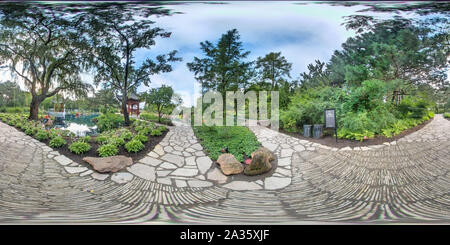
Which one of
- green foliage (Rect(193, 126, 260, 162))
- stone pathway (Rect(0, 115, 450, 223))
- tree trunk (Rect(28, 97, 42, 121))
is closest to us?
stone pathway (Rect(0, 115, 450, 223))

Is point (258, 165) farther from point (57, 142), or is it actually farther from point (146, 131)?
point (57, 142)

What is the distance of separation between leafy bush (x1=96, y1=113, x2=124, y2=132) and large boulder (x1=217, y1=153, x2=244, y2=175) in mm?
879

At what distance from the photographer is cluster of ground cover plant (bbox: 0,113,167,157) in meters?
1.07

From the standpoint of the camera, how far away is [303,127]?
3.83 feet

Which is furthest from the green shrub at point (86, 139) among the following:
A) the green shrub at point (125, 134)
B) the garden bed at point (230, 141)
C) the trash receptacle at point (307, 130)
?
the trash receptacle at point (307, 130)

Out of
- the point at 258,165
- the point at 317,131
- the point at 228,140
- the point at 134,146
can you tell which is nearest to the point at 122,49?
the point at 134,146

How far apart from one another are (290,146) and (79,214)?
62.5 inches

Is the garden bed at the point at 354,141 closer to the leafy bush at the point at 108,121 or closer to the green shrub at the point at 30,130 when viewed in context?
the leafy bush at the point at 108,121

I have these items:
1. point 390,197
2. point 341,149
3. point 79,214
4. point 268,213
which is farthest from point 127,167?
point 390,197

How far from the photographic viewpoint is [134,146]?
108cm

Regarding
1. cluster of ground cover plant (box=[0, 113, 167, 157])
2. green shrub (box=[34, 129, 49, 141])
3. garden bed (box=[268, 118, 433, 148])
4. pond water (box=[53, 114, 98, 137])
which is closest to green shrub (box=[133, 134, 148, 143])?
cluster of ground cover plant (box=[0, 113, 167, 157])

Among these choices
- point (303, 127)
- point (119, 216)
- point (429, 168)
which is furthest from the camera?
point (303, 127)

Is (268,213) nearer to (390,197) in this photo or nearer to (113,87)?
(390,197)

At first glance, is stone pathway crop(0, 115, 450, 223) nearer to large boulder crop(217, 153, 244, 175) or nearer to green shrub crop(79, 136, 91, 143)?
large boulder crop(217, 153, 244, 175)
